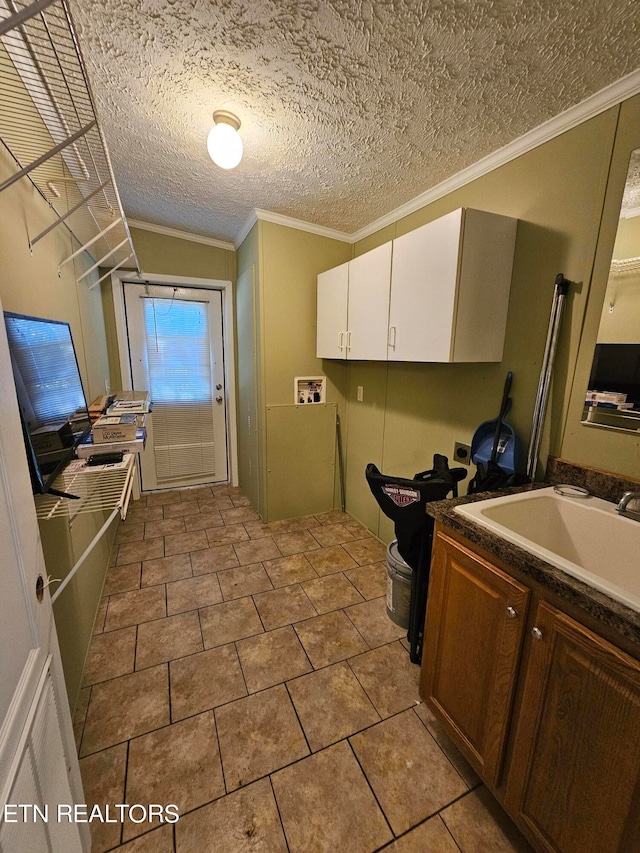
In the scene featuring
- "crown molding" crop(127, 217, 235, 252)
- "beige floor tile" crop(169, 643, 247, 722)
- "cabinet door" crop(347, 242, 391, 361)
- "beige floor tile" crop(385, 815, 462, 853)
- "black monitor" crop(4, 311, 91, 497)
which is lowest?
"beige floor tile" crop(385, 815, 462, 853)

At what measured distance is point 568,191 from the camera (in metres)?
1.41

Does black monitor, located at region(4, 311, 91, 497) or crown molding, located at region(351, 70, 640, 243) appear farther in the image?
crown molding, located at region(351, 70, 640, 243)

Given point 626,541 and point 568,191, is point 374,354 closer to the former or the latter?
point 568,191

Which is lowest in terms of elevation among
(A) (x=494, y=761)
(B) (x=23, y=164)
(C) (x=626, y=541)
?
(A) (x=494, y=761)

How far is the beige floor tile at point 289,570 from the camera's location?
2.27 m

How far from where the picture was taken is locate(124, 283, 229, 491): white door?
10.6 feet

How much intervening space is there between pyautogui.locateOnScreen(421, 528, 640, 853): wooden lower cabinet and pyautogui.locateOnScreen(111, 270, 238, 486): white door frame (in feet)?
9.32

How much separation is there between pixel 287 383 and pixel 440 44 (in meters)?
2.05

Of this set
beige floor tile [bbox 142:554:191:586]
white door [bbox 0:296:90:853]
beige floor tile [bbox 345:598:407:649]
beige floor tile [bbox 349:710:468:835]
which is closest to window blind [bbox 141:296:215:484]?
beige floor tile [bbox 142:554:191:586]

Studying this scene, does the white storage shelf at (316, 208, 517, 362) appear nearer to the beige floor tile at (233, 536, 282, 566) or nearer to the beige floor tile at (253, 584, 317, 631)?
the beige floor tile at (253, 584, 317, 631)

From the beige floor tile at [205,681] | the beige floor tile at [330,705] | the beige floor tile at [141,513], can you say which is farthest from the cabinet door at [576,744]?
the beige floor tile at [141,513]

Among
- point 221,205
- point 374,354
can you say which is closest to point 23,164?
point 221,205

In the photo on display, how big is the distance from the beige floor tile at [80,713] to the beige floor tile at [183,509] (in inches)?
65.1

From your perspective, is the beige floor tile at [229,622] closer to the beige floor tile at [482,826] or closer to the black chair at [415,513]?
the black chair at [415,513]
